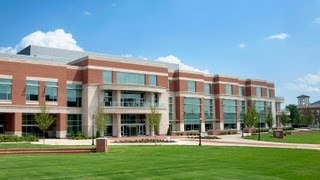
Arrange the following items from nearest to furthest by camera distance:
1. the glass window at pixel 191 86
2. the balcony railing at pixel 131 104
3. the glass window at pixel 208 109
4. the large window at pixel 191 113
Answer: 1. the balcony railing at pixel 131 104
2. the large window at pixel 191 113
3. the glass window at pixel 191 86
4. the glass window at pixel 208 109

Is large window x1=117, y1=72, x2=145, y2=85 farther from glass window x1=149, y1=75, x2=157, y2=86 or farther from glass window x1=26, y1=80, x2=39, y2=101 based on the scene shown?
glass window x1=26, y1=80, x2=39, y2=101

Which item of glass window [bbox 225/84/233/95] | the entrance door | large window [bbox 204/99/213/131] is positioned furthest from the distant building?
the entrance door

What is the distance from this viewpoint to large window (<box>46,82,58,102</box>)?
2119 inches

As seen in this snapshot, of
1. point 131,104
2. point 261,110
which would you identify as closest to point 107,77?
point 131,104

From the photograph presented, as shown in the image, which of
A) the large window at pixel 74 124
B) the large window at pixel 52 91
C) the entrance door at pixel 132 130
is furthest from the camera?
the entrance door at pixel 132 130

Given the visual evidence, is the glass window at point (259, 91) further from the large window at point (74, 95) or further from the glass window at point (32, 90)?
the glass window at point (32, 90)

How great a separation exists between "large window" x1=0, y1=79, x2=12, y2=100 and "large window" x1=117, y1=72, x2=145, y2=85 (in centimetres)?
1682

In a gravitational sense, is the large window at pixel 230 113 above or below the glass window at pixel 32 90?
below

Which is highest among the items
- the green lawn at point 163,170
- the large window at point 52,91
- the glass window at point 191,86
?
the glass window at point 191,86

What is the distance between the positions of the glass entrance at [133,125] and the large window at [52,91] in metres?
11.1

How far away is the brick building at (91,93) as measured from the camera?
51.5 m

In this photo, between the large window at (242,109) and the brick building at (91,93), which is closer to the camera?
the brick building at (91,93)

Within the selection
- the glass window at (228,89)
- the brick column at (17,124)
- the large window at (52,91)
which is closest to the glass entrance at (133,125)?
the large window at (52,91)

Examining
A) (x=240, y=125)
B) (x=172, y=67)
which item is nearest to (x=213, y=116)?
(x=240, y=125)
